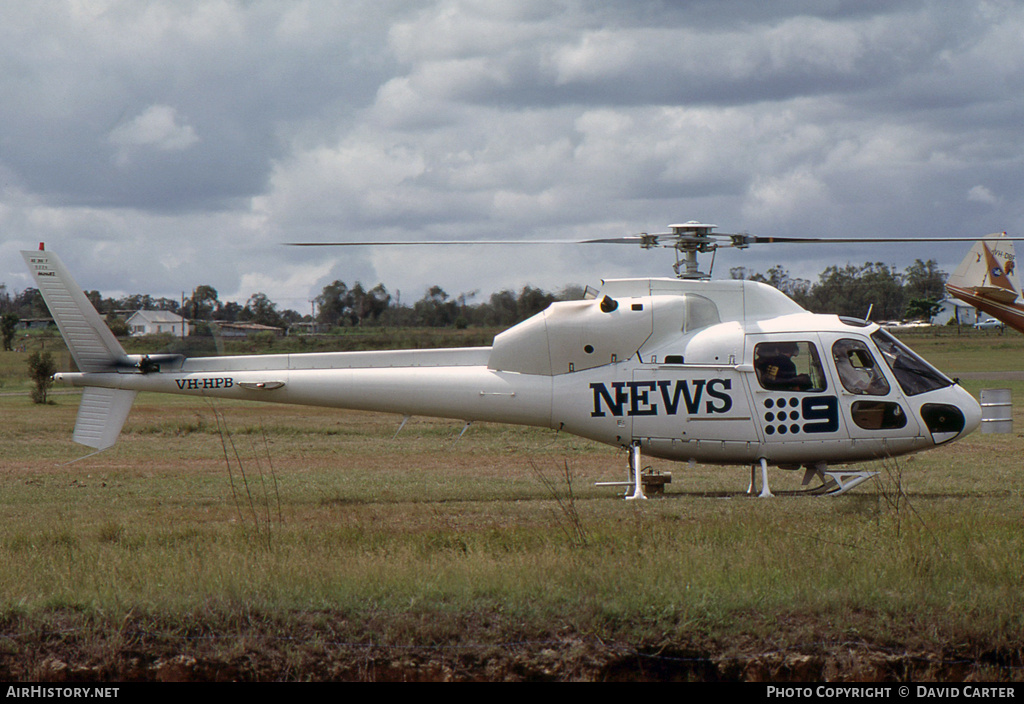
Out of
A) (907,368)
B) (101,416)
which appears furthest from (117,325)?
(907,368)

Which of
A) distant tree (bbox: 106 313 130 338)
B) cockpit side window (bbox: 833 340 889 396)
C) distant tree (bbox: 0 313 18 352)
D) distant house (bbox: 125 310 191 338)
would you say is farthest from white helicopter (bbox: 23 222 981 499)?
distant tree (bbox: 0 313 18 352)

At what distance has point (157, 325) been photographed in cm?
1633

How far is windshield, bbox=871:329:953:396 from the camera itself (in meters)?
15.0

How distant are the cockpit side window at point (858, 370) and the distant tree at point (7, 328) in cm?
5791

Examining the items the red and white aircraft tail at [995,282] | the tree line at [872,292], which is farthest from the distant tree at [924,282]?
the red and white aircraft tail at [995,282]

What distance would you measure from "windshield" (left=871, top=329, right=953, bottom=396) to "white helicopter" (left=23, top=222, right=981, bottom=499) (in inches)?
0.9

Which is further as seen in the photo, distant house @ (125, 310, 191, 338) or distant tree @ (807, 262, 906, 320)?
distant tree @ (807, 262, 906, 320)

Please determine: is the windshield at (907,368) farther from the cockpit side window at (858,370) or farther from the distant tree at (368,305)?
the distant tree at (368,305)

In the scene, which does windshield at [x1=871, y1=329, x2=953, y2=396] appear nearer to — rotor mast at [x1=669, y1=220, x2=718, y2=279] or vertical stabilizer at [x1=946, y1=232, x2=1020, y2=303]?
rotor mast at [x1=669, y1=220, x2=718, y2=279]

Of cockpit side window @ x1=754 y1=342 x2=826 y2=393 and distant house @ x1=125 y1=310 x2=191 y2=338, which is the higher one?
distant house @ x1=125 y1=310 x2=191 y2=338

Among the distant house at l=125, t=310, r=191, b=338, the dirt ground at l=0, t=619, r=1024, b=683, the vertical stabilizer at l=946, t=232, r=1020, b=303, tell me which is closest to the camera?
the dirt ground at l=0, t=619, r=1024, b=683

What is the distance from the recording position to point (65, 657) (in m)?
8.02

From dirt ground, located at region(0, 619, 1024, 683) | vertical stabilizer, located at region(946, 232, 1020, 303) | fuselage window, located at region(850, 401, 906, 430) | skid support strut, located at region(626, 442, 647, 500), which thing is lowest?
dirt ground, located at region(0, 619, 1024, 683)

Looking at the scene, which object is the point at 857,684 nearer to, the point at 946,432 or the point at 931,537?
the point at 931,537
